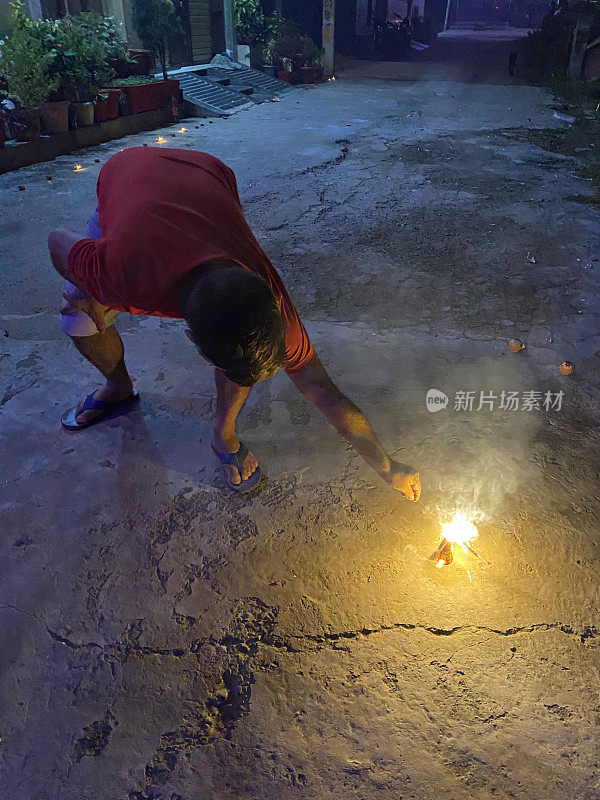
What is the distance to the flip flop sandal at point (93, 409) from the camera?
286cm

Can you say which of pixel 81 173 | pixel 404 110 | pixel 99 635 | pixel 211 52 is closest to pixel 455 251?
pixel 99 635

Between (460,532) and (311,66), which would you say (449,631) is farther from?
(311,66)

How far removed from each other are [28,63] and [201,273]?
8.23m

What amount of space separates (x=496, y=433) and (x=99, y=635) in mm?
2117

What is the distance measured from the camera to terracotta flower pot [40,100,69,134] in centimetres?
802

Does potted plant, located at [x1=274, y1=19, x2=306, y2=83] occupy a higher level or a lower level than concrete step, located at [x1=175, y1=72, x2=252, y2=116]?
higher

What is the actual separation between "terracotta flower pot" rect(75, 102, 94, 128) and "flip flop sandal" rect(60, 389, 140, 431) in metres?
7.48

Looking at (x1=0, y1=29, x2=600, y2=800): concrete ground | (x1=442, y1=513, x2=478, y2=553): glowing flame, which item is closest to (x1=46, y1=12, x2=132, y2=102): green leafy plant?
(x1=0, y1=29, x2=600, y2=800): concrete ground

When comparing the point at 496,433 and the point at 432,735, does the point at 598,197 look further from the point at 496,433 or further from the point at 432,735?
the point at 432,735

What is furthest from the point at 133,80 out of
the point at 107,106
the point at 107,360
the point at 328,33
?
the point at 107,360

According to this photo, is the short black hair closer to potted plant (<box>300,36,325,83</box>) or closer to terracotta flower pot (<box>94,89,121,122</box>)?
terracotta flower pot (<box>94,89,121,122</box>)

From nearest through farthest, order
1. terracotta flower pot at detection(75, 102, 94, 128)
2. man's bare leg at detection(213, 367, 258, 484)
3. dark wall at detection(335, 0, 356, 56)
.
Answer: man's bare leg at detection(213, 367, 258, 484)
terracotta flower pot at detection(75, 102, 94, 128)
dark wall at detection(335, 0, 356, 56)

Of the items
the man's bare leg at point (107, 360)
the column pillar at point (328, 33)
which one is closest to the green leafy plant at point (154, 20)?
the column pillar at point (328, 33)

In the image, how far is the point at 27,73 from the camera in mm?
7703
